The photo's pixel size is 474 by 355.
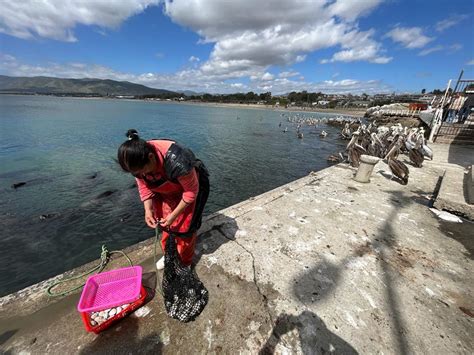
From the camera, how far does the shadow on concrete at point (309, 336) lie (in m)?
2.00

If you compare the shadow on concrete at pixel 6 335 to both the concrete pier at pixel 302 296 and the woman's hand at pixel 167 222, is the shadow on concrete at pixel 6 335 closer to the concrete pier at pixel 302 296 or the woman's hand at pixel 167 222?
the concrete pier at pixel 302 296

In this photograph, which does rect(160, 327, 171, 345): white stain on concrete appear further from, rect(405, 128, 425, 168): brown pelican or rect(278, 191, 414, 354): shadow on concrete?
rect(405, 128, 425, 168): brown pelican

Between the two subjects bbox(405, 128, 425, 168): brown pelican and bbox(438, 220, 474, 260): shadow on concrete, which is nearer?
bbox(438, 220, 474, 260): shadow on concrete

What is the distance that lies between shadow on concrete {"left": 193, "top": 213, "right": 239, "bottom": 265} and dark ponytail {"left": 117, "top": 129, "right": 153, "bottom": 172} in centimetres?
179

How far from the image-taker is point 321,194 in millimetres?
5512

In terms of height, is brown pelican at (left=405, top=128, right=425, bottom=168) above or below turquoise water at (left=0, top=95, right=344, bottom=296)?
above

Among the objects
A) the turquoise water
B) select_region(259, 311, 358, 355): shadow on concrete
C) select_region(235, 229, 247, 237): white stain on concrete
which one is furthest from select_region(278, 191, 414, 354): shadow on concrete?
the turquoise water

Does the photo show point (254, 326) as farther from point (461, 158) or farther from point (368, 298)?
point (461, 158)

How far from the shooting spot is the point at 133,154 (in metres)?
1.77

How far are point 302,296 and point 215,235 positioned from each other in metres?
Result: 1.63

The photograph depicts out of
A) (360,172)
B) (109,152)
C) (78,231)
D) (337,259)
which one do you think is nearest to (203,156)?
(109,152)

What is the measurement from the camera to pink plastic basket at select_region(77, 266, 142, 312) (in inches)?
82.6

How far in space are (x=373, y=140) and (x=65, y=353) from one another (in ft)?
49.2

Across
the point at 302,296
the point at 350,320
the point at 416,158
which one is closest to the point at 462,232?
the point at 350,320
